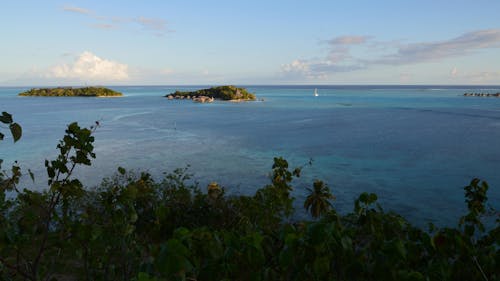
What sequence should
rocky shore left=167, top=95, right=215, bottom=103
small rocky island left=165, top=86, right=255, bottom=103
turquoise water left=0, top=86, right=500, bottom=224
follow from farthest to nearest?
1. small rocky island left=165, top=86, right=255, bottom=103
2. rocky shore left=167, top=95, right=215, bottom=103
3. turquoise water left=0, top=86, right=500, bottom=224

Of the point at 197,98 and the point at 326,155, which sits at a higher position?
the point at 197,98

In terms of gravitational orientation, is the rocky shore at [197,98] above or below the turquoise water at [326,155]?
above

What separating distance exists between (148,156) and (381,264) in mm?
41271

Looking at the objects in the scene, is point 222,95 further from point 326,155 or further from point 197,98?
point 326,155

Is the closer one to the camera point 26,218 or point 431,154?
point 26,218

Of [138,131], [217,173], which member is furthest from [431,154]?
[138,131]

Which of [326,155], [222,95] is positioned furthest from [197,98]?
[326,155]

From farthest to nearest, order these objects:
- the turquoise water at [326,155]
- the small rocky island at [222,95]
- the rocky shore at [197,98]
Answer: the small rocky island at [222,95] < the rocky shore at [197,98] < the turquoise water at [326,155]

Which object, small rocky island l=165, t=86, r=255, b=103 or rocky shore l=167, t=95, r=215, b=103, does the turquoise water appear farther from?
small rocky island l=165, t=86, r=255, b=103

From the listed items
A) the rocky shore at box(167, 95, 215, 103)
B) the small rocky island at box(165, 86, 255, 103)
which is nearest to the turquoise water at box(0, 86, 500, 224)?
the rocky shore at box(167, 95, 215, 103)

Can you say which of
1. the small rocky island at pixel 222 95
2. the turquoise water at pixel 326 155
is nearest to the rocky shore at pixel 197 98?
the small rocky island at pixel 222 95

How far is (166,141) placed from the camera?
5391 centimetres

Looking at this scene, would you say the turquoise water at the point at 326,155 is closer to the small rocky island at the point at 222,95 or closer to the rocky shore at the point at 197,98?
the rocky shore at the point at 197,98

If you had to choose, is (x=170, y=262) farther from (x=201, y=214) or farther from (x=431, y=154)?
(x=431, y=154)
